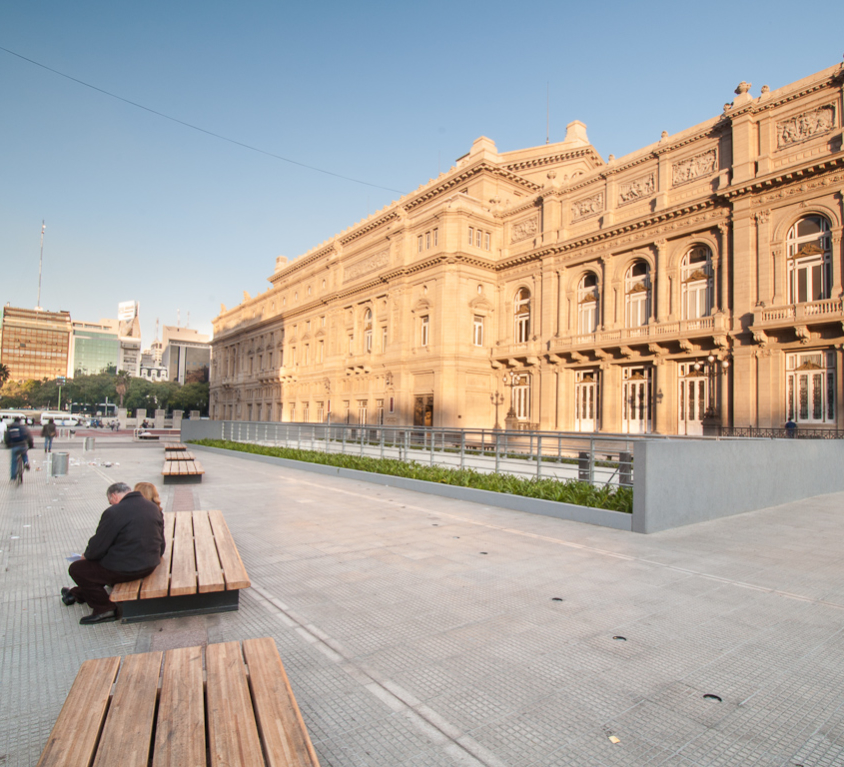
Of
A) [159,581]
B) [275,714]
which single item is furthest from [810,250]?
[275,714]

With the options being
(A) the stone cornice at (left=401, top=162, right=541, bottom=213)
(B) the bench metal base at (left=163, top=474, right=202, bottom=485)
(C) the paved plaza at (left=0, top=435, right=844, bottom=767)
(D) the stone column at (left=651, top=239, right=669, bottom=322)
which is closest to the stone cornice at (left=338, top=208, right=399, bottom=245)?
(A) the stone cornice at (left=401, top=162, right=541, bottom=213)

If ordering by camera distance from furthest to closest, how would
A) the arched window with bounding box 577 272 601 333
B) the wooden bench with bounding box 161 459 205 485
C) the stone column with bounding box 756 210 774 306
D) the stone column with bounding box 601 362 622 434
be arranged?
the arched window with bounding box 577 272 601 333 < the stone column with bounding box 601 362 622 434 < the stone column with bounding box 756 210 774 306 < the wooden bench with bounding box 161 459 205 485

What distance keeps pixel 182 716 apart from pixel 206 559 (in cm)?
322

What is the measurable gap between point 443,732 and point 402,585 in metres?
2.84

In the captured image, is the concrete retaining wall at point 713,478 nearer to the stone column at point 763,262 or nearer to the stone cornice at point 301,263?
the stone column at point 763,262

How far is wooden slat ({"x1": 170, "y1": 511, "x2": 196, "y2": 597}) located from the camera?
5008 mm

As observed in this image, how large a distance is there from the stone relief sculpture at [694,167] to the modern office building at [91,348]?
177m

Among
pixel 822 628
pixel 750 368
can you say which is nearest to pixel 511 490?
pixel 822 628

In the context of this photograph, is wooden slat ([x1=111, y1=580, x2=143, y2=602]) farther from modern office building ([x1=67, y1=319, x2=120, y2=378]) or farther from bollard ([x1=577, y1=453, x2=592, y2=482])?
modern office building ([x1=67, y1=319, x2=120, y2=378])

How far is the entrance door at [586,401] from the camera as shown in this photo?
3062 centimetres

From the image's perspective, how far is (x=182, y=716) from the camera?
109 inches

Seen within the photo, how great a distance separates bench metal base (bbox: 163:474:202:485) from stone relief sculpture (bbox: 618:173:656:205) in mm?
25424

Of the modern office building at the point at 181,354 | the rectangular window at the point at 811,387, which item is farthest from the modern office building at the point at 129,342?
the rectangular window at the point at 811,387

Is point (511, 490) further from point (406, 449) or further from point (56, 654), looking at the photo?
point (56, 654)
